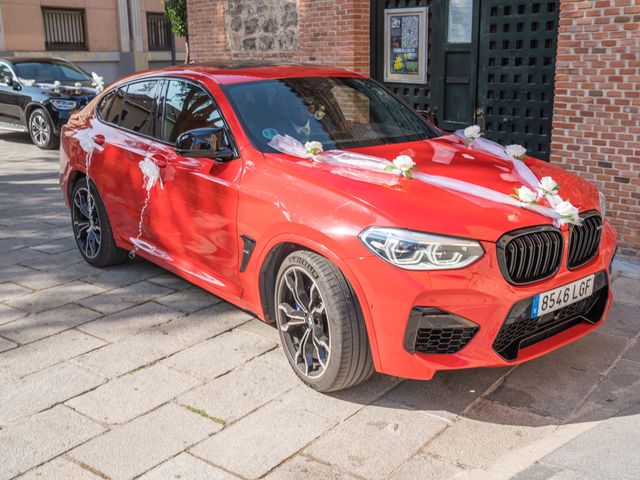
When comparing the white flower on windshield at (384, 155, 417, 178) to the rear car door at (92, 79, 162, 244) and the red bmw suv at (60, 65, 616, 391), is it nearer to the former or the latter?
the red bmw suv at (60, 65, 616, 391)

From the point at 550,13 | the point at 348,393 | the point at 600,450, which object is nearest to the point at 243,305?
the point at 348,393

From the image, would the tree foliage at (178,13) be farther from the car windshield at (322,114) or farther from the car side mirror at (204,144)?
the car side mirror at (204,144)

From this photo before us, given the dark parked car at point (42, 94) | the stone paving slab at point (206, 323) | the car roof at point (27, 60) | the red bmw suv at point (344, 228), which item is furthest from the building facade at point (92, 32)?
the stone paving slab at point (206, 323)

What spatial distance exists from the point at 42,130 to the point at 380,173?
10.8 m

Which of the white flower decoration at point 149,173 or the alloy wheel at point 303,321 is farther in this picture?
the white flower decoration at point 149,173

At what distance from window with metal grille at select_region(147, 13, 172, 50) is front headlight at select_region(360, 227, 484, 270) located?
2668 centimetres

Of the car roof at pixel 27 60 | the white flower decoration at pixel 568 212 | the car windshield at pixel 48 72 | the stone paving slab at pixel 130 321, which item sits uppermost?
the car roof at pixel 27 60

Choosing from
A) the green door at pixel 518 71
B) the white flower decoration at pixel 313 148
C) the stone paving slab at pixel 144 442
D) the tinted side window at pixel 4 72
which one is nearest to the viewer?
the stone paving slab at pixel 144 442

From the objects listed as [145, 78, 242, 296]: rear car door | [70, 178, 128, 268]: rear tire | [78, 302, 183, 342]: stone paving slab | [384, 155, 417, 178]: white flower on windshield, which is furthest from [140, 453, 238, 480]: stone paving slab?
[70, 178, 128, 268]: rear tire

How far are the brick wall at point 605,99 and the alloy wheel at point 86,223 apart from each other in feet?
14.5

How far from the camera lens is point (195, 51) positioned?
505 inches

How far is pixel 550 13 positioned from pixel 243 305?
499 cm

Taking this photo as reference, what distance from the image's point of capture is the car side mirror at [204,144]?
4.32 metres

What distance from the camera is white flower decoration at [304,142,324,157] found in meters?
4.15
